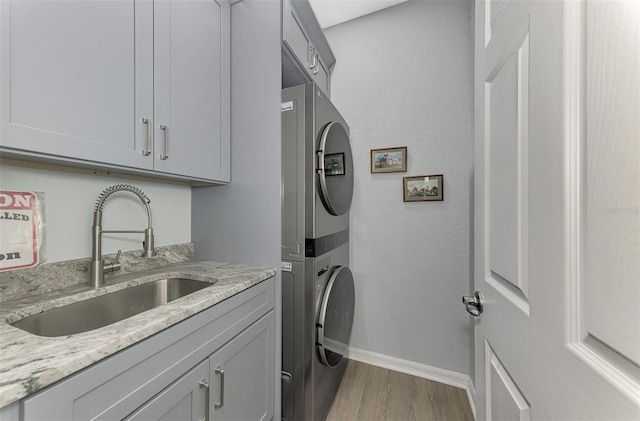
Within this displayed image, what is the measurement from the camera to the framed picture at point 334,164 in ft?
4.77

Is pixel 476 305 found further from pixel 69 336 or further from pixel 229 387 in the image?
pixel 69 336

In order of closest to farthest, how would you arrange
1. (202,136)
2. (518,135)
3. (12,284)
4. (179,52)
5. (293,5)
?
(518,135)
(12,284)
(179,52)
(202,136)
(293,5)

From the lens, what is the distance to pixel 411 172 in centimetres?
199

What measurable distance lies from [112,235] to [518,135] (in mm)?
1640

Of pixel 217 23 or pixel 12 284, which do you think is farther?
pixel 217 23

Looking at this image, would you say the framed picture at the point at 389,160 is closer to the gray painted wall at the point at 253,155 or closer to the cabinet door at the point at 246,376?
the gray painted wall at the point at 253,155

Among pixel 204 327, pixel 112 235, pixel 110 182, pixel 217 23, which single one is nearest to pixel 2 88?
pixel 110 182

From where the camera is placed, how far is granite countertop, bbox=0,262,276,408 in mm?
466

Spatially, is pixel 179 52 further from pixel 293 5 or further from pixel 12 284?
pixel 12 284

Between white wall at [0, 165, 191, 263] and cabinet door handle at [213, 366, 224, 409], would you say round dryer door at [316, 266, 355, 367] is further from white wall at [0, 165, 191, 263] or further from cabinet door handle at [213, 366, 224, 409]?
white wall at [0, 165, 191, 263]

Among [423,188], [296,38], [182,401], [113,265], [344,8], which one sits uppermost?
[344,8]

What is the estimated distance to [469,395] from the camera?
1734 mm

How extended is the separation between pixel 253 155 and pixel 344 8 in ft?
5.43

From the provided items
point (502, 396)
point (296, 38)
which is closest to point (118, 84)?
point (296, 38)
